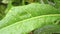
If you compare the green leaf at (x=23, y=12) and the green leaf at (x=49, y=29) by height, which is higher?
the green leaf at (x=23, y=12)

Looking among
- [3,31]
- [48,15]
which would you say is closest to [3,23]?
[3,31]

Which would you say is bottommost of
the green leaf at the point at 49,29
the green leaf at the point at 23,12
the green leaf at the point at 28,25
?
the green leaf at the point at 49,29

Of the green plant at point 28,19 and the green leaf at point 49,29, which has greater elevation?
the green plant at point 28,19

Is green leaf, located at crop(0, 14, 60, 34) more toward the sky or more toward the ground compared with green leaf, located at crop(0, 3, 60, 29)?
more toward the ground

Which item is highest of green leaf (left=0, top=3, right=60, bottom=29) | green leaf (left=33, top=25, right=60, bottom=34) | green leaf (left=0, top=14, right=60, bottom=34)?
green leaf (left=0, top=3, right=60, bottom=29)

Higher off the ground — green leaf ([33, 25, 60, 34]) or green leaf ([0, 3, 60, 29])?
green leaf ([0, 3, 60, 29])
